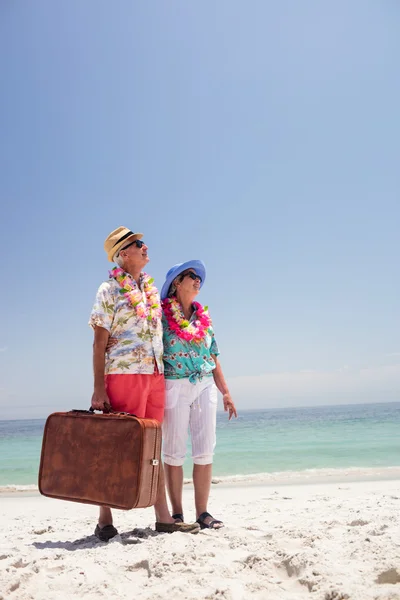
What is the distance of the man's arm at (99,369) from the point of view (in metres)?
3.07

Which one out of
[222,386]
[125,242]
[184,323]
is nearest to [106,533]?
[222,386]

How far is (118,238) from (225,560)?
2092 millimetres

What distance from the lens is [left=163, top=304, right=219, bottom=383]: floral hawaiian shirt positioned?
338 cm

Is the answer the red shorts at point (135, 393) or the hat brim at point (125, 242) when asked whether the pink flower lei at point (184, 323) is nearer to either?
the red shorts at point (135, 393)

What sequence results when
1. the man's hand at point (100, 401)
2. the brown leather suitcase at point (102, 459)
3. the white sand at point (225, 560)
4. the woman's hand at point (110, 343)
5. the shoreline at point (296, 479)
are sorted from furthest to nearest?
the shoreline at point (296, 479)
the woman's hand at point (110, 343)
the man's hand at point (100, 401)
the brown leather suitcase at point (102, 459)
the white sand at point (225, 560)

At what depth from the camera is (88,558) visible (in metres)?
2.59

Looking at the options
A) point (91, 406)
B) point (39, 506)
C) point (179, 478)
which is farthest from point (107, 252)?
point (39, 506)

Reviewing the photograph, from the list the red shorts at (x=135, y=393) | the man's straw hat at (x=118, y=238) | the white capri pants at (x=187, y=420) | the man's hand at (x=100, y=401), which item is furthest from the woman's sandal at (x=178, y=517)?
the man's straw hat at (x=118, y=238)

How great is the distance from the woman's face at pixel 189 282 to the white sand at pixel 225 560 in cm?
164

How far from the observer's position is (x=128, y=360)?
123 inches

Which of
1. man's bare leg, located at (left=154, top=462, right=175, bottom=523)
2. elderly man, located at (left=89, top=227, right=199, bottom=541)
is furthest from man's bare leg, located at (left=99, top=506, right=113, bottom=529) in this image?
man's bare leg, located at (left=154, top=462, right=175, bottom=523)

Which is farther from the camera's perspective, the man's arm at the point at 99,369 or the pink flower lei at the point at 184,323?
the pink flower lei at the point at 184,323

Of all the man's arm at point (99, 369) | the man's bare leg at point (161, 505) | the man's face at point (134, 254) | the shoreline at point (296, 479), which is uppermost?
the man's face at point (134, 254)

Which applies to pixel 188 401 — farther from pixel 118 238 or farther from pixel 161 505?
pixel 118 238
